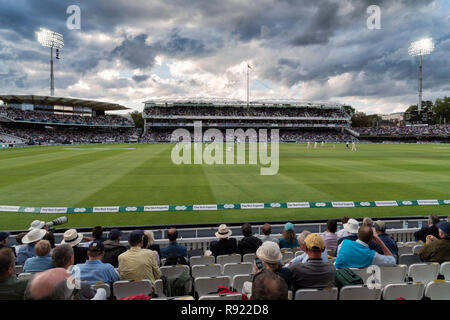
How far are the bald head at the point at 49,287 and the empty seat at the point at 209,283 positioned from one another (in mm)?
1869

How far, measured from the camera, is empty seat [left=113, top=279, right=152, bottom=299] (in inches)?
150

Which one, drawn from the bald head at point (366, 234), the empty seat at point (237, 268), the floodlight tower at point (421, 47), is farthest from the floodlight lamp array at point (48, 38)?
the floodlight tower at point (421, 47)

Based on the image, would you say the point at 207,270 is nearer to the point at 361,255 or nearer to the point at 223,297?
the point at 223,297

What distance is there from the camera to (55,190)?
15.8m

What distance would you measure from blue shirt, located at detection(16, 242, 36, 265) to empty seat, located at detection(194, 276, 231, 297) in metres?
3.98

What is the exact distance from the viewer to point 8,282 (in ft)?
9.93

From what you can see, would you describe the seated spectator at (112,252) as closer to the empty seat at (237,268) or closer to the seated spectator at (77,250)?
the seated spectator at (77,250)

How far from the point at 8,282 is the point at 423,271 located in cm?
592

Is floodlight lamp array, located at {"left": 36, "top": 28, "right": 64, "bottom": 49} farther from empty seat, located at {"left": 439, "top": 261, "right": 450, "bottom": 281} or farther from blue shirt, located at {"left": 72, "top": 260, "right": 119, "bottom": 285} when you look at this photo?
empty seat, located at {"left": 439, "top": 261, "right": 450, "bottom": 281}

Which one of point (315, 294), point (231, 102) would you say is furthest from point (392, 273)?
point (231, 102)

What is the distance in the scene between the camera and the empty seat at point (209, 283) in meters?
3.92

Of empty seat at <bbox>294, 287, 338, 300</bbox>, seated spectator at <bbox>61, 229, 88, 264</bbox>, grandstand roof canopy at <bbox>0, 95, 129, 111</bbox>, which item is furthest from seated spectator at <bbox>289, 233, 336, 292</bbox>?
grandstand roof canopy at <bbox>0, 95, 129, 111</bbox>

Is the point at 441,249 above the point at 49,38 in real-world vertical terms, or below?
below
